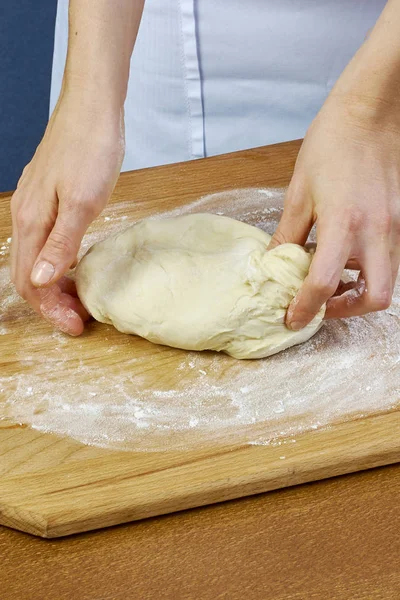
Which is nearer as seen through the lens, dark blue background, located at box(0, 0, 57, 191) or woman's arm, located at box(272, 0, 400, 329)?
woman's arm, located at box(272, 0, 400, 329)

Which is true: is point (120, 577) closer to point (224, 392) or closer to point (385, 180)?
point (224, 392)

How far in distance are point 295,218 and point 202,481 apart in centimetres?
52

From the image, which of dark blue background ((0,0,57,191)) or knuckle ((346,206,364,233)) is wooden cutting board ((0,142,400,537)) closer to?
knuckle ((346,206,364,233))

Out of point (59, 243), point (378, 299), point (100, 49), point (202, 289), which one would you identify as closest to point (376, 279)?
point (378, 299)

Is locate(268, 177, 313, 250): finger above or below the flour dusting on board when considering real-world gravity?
above

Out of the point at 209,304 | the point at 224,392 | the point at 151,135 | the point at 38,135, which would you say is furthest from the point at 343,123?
the point at 38,135

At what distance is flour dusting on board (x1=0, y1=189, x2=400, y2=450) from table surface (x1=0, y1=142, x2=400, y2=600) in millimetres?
136

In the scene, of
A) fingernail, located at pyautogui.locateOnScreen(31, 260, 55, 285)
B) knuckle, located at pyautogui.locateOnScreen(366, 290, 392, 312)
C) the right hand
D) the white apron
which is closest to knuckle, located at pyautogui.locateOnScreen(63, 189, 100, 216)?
the right hand

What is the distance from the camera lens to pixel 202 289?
4.78 feet

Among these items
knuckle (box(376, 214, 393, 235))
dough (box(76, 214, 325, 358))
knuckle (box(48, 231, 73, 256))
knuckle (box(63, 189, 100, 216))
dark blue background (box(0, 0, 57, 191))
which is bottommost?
dark blue background (box(0, 0, 57, 191))

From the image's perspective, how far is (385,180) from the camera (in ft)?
4.42

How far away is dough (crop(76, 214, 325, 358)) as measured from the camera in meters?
1.43

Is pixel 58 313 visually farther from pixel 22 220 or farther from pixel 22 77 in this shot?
pixel 22 77

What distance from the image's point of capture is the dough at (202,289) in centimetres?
143
